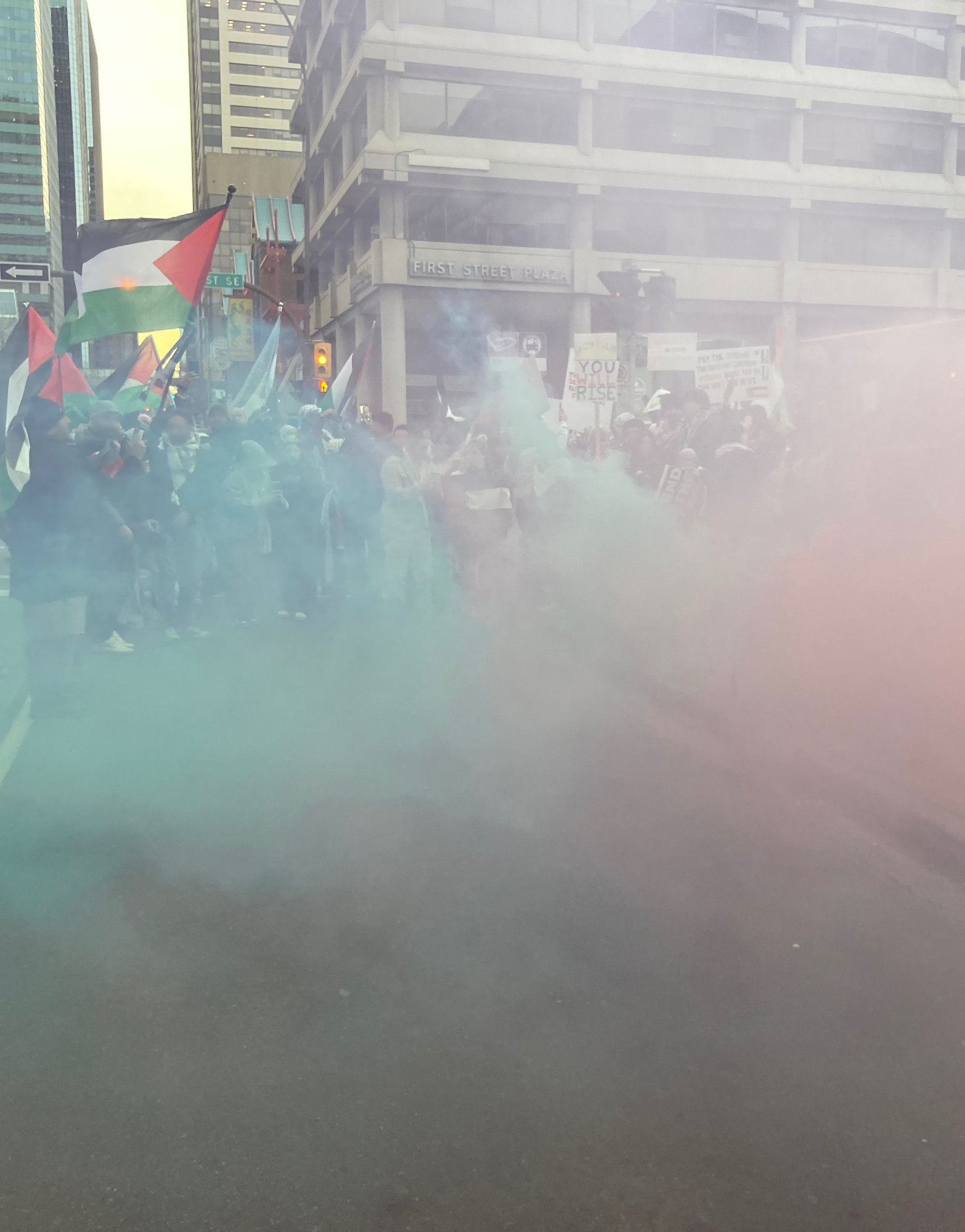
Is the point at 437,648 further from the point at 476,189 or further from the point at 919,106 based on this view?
the point at 476,189

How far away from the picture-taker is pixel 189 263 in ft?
22.0

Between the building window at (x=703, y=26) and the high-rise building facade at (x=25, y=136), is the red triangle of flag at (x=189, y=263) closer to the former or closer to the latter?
the building window at (x=703, y=26)

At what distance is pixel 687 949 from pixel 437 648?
13.7 feet

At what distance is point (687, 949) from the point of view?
8.80ft

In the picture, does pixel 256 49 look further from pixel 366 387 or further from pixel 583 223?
pixel 583 223

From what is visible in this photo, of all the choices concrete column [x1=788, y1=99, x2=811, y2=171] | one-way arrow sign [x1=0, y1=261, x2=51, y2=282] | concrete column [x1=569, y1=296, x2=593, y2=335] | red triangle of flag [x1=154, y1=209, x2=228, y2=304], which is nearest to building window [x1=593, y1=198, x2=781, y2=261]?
concrete column [x1=569, y1=296, x2=593, y2=335]

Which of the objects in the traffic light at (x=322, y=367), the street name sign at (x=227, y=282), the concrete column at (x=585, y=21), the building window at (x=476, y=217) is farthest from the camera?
the building window at (x=476, y=217)

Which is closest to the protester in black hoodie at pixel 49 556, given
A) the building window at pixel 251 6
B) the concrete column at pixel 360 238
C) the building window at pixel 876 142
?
the building window at pixel 876 142

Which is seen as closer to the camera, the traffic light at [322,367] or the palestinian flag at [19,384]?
the palestinian flag at [19,384]

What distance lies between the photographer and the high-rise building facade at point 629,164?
805 centimetres

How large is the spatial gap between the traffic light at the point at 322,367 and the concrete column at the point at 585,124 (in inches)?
195

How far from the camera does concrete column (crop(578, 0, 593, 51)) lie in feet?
29.2

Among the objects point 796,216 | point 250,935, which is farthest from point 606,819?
point 796,216

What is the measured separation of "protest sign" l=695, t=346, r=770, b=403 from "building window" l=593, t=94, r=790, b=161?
5.86 ft
